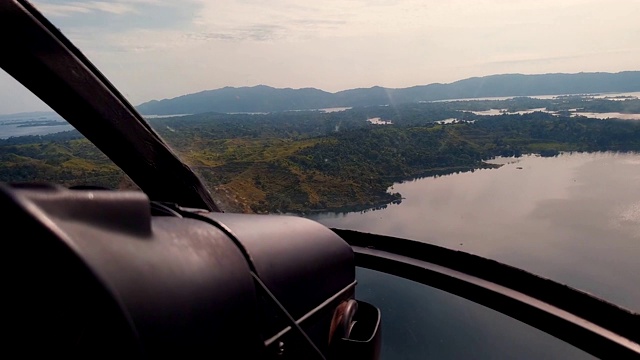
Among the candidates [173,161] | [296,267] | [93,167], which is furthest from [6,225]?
[93,167]

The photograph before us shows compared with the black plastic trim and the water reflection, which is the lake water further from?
the black plastic trim

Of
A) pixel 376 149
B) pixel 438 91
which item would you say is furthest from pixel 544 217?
pixel 438 91

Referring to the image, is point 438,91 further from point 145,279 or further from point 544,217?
point 145,279

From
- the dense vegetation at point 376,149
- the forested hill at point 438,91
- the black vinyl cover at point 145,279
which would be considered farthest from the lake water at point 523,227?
the forested hill at point 438,91

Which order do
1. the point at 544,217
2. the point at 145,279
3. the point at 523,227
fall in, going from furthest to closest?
1. the point at 544,217
2. the point at 523,227
3. the point at 145,279

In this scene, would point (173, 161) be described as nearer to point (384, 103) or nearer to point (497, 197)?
point (497, 197)

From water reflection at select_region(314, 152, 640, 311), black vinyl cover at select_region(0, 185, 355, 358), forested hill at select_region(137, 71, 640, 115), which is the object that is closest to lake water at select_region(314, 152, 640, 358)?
water reflection at select_region(314, 152, 640, 311)
